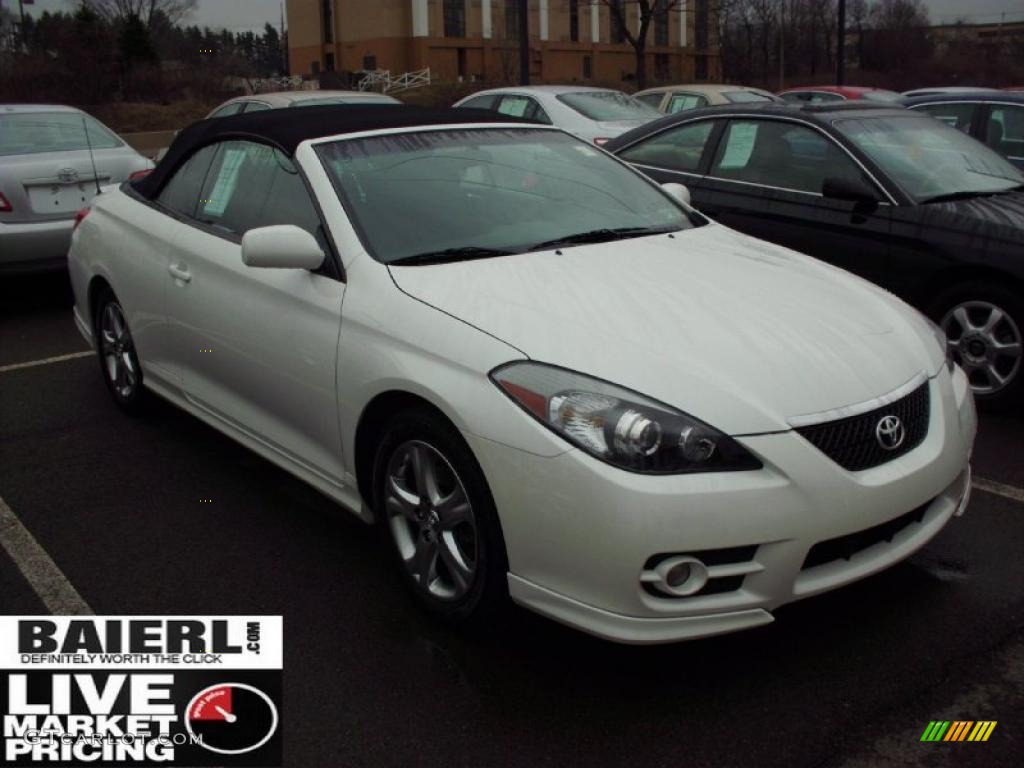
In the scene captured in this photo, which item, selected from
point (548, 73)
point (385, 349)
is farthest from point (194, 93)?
point (385, 349)

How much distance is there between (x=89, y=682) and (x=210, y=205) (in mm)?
2225

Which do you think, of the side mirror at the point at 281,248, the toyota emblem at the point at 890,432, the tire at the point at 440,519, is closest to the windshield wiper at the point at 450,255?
the side mirror at the point at 281,248

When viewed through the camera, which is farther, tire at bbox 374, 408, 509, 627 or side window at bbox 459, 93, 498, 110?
side window at bbox 459, 93, 498, 110

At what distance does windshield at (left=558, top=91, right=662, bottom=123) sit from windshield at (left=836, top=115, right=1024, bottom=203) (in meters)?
6.99

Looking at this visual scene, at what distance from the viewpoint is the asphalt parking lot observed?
297 centimetres

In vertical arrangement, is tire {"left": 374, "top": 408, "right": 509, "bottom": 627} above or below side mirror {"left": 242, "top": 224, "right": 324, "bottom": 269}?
below

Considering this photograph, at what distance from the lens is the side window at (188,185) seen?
4945 mm

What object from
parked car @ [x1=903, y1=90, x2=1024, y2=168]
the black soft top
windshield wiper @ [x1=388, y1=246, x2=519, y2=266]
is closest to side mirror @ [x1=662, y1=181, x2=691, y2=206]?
the black soft top

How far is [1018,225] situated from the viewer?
555 centimetres

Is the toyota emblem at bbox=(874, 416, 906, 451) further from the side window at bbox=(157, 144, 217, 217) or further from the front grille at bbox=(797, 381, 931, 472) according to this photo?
the side window at bbox=(157, 144, 217, 217)

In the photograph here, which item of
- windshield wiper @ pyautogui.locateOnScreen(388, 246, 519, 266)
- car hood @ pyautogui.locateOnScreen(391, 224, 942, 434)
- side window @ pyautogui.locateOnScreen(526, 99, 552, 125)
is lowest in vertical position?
car hood @ pyautogui.locateOnScreen(391, 224, 942, 434)

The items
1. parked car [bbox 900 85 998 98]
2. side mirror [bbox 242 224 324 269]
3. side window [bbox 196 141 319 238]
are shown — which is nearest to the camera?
side mirror [bbox 242 224 324 269]

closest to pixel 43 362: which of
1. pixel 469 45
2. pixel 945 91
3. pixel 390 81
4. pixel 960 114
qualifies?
pixel 960 114

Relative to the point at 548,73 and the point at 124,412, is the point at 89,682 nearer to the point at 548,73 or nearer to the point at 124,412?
the point at 124,412
